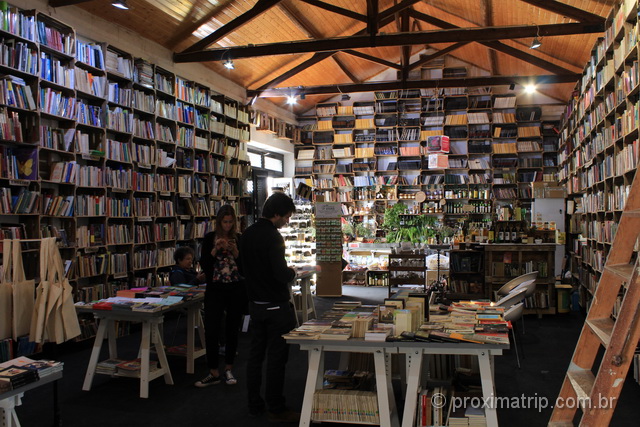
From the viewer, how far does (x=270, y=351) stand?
12.1 feet

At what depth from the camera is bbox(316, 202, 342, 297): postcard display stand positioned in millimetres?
9164

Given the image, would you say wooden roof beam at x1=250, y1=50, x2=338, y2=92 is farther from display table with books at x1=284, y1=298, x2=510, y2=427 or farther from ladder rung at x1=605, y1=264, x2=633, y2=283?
ladder rung at x1=605, y1=264, x2=633, y2=283

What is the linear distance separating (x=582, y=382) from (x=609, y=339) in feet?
1.10

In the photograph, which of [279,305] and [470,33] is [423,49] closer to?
[470,33]

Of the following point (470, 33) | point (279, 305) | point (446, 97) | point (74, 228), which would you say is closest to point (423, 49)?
point (446, 97)

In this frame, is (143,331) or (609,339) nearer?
(609,339)

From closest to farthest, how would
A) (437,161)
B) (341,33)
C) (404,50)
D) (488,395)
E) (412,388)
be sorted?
1. (488,395)
2. (412,388)
3. (437,161)
4. (341,33)
5. (404,50)

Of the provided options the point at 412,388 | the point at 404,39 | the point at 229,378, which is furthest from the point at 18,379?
the point at 404,39

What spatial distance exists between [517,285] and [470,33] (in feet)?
13.1

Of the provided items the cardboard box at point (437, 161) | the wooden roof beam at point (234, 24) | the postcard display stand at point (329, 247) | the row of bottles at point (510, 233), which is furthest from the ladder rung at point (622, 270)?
the cardboard box at point (437, 161)

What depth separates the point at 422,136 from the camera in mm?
13023

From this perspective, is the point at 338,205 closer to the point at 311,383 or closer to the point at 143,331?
the point at 143,331

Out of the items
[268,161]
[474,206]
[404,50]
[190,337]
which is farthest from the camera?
[268,161]

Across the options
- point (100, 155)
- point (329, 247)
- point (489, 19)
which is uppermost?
point (489, 19)
